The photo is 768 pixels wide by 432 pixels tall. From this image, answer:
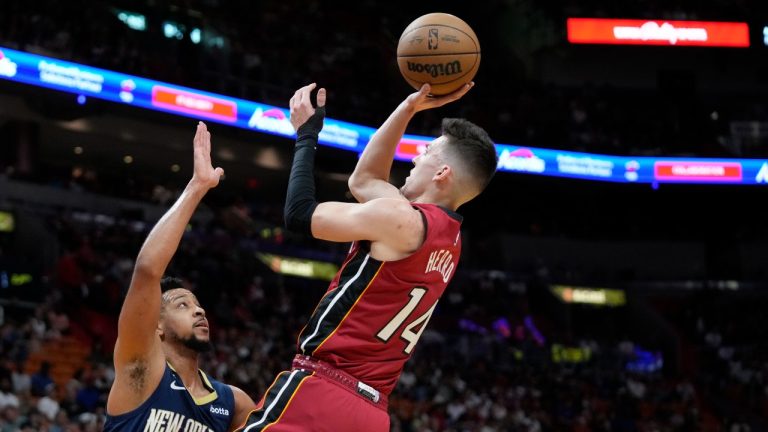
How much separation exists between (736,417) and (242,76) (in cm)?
1204

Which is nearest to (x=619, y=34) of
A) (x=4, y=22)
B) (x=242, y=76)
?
(x=242, y=76)

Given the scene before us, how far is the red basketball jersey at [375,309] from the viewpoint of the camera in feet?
12.3

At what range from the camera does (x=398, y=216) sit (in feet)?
12.0

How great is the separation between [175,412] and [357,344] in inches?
45.0

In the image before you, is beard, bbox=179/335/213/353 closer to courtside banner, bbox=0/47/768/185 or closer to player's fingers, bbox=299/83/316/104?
player's fingers, bbox=299/83/316/104

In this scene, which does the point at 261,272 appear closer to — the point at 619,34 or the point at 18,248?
the point at 18,248

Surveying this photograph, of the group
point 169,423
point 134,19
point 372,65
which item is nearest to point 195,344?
point 169,423

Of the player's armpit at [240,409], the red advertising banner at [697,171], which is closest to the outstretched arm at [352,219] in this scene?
the player's armpit at [240,409]

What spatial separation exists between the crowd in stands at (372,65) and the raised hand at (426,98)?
1548cm

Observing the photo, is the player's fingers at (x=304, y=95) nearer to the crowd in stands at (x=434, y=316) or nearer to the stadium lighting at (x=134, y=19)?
the crowd in stands at (x=434, y=316)

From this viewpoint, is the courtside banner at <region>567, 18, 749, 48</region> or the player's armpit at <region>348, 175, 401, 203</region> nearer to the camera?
the player's armpit at <region>348, 175, 401, 203</region>

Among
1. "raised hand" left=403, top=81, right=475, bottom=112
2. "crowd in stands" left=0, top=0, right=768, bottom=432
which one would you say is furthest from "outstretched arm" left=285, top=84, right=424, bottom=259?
"crowd in stands" left=0, top=0, right=768, bottom=432

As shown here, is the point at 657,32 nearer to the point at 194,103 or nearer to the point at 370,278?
the point at 194,103

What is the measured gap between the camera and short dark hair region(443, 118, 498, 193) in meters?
3.95
